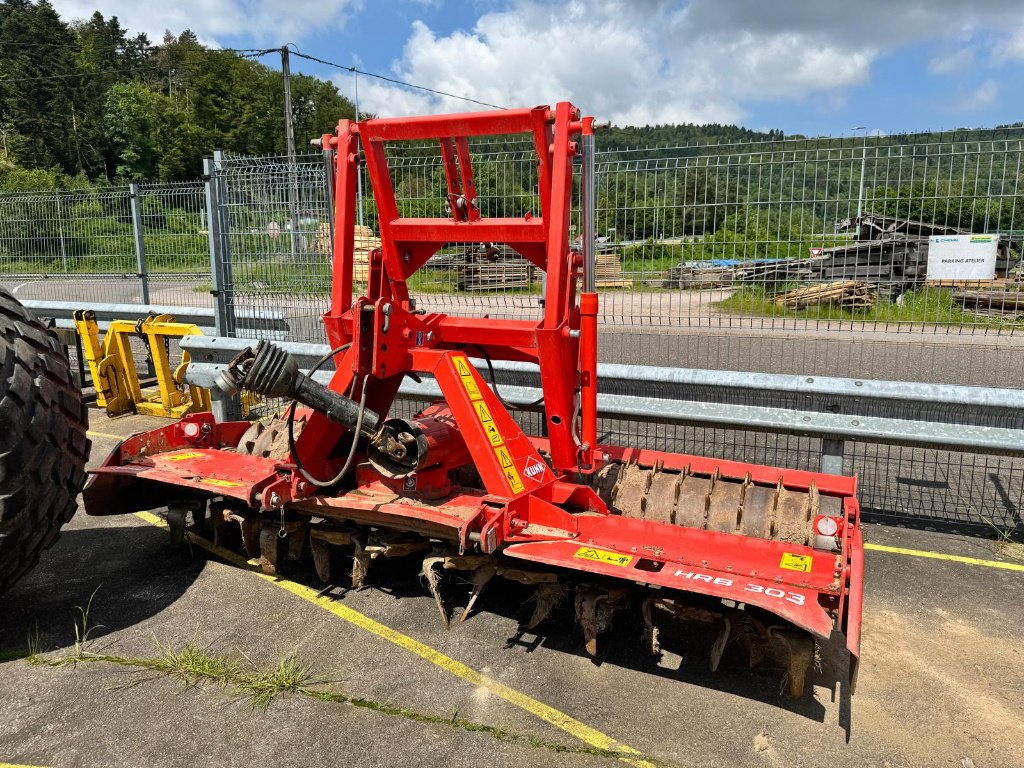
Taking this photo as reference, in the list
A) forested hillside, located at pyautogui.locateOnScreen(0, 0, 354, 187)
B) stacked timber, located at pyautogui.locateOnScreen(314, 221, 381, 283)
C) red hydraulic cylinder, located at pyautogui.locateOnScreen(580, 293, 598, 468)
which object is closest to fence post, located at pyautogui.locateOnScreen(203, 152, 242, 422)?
stacked timber, located at pyautogui.locateOnScreen(314, 221, 381, 283)

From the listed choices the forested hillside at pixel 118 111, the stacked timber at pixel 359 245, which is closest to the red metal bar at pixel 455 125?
the stacked timber at pixel 359 245

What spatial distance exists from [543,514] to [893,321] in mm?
3695

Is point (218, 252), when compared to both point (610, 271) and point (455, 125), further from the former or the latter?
point (455, 125)

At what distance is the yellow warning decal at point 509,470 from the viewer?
12.9 feet

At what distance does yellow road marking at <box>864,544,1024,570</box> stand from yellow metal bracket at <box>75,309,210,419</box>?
661cm

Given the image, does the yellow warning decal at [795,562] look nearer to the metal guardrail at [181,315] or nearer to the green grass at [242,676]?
the green grass at [242,676]

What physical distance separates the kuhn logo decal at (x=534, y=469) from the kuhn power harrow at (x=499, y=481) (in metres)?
0.02

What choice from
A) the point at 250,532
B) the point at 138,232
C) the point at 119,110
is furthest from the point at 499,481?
the point at 119,110

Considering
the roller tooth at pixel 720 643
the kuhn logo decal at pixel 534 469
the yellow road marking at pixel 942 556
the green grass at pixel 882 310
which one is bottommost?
the yellow road marking at pixel 942 556

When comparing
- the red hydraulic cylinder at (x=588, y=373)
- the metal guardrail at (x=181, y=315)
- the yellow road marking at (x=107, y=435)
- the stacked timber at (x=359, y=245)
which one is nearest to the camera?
the red hydraulic cylinder at (x=588, y=373)

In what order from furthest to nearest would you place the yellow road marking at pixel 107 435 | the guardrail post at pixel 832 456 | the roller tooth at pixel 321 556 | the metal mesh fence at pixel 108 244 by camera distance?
1. the metal mesh fence at pixel 108 244
2. the yellow road marking at pixel 107 435
3. the guardrail post at pixel 832 456
4. the roller tooth at pixel 321 556

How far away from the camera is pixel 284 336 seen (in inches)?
318

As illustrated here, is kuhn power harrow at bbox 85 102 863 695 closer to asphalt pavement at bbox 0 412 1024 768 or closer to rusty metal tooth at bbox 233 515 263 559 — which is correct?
rusty metal tooth at bbox 233 515 263 559

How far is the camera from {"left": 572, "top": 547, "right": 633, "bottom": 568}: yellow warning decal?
3398 millimetres
